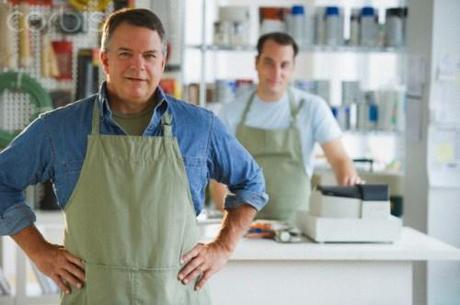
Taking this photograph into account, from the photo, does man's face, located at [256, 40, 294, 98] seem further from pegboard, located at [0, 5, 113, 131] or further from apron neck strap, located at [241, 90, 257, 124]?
pegboard, located at [0, 5, 113, 131]

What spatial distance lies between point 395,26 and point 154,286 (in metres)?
3.73

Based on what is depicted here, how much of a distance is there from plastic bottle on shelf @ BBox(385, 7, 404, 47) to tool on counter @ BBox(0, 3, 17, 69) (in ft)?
8.08

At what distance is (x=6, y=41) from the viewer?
16.2 feet

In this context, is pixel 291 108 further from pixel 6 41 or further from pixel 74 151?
pixel 74 151

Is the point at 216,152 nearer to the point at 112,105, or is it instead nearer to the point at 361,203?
the point at 112,105

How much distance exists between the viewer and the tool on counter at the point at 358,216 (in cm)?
325

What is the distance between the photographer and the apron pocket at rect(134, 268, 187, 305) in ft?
7.08

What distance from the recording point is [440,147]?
488 centimetres

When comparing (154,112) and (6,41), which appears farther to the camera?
(6,41)

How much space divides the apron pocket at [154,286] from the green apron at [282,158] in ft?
6.67

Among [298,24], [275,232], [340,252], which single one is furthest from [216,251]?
[298,24]

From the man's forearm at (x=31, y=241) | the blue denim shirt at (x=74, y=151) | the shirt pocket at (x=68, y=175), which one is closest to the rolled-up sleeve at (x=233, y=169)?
the blue denim shirt at (x=74, y=151)

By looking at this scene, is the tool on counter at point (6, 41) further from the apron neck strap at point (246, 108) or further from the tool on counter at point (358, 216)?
the tool on counter at point (358, 216)

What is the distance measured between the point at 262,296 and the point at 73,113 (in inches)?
51.6
